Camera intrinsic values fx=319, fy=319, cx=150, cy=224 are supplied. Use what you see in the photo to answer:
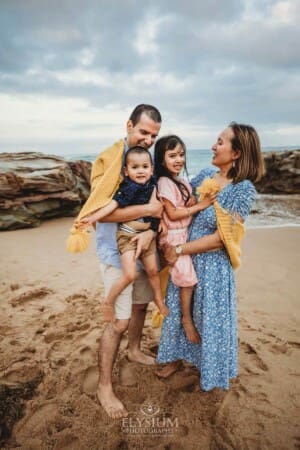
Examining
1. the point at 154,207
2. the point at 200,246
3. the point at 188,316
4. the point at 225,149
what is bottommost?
the point at 188,316

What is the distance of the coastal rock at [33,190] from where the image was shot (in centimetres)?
686

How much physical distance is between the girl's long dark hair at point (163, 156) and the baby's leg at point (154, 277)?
501 mm

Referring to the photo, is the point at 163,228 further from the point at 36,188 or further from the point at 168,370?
the point at 36,188

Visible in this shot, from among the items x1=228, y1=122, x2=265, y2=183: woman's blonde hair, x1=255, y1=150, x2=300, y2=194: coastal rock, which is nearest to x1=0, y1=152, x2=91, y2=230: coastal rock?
x1=228, y1=122, x2=265, y2=183: woman's blonde hair

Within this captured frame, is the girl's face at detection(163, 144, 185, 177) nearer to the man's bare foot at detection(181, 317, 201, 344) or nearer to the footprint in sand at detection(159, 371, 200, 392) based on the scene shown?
the man's bare foot at detection(181, 317, 201, 344)

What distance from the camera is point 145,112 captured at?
2.24m

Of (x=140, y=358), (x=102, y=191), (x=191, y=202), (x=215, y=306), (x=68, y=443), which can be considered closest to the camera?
(x=68, y=443)

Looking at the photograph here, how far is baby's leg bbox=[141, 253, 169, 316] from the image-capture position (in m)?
2.31

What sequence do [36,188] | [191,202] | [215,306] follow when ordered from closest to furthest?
1. [215,306]
2. [191,202]
3. [36,188]

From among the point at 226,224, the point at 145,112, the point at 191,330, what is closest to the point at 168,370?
the point at 191,330

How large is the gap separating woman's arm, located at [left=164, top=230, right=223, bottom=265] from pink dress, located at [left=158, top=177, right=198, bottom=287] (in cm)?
4

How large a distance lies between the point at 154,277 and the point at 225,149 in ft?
3.46

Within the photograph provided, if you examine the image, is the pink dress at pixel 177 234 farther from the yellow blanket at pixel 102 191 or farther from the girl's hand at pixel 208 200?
the yellow blanket at pixel 102 191

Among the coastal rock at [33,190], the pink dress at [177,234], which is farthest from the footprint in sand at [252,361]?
the coastal rock at [33,190]
